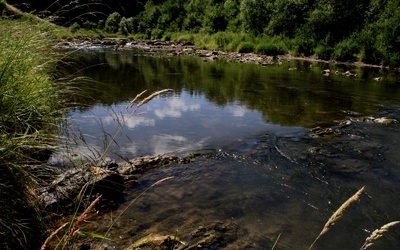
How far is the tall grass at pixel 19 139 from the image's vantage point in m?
2.52

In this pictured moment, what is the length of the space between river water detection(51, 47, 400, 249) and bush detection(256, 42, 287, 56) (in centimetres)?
1706

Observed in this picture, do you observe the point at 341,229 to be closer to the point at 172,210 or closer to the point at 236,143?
the point at 172,210

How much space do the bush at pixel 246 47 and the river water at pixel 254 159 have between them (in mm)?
18338

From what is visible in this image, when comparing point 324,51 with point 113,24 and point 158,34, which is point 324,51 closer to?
point 158,34

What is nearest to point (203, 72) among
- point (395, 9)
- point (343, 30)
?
point (395, 9)

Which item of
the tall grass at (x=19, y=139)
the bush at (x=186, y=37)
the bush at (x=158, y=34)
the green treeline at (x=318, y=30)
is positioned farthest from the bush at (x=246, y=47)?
the tall grass at (x=19, y=139)

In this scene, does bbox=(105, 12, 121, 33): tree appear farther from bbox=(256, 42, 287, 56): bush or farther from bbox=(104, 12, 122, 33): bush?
bbox=(256, 42, 287, 56): bush

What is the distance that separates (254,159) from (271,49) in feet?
79.8

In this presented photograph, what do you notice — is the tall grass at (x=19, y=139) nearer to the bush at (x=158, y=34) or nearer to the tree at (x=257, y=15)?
the tree at (x=257, y=15)

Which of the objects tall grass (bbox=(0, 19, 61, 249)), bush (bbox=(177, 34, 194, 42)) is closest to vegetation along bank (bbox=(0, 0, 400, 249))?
tall grass (bbox=(0, 19, 61, 249))

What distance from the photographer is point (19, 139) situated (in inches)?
111

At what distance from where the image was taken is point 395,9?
2302cm

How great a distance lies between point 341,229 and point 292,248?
0.81 m

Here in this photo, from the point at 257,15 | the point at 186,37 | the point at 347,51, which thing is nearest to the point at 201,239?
the point at 347,51
